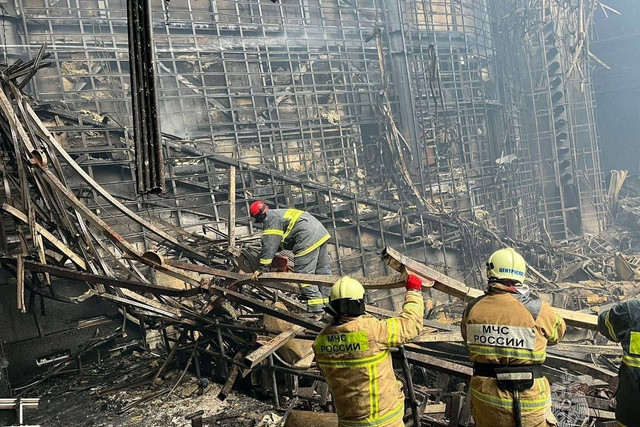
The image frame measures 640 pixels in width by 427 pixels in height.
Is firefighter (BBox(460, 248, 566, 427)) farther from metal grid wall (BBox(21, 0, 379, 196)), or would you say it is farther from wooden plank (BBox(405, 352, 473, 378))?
metal grid wall (BBox(21, 0, 379, 196))

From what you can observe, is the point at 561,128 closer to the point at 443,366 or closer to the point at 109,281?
the point at 443,366

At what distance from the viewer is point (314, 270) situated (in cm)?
710

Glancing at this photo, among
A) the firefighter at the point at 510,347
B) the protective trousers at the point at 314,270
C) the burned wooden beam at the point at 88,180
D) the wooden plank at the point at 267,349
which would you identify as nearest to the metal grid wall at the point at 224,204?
the burned wooden beam at the point at 88,180

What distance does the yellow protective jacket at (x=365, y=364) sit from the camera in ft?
10.6

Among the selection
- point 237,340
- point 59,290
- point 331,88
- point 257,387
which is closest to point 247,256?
point 237,340

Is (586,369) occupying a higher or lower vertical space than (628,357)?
lower

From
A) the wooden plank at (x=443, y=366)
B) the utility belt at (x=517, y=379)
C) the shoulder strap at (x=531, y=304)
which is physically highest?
the shoulder strap at (x=531, y=304)

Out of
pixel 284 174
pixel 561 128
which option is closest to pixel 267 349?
pixel 284 174

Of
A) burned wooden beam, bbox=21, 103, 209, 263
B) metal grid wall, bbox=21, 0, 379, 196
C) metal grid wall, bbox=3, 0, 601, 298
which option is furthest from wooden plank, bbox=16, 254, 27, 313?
metal grid wall, bbox=21, 0, 379, 196

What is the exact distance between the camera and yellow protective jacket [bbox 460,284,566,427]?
3.07m

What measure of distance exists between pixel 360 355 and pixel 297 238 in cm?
373

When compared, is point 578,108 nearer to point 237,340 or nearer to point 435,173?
point 435,173

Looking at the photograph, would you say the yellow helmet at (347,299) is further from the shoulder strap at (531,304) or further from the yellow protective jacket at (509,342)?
the shoulder strap at (531,304)

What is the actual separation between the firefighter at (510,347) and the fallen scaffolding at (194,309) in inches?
31.5
